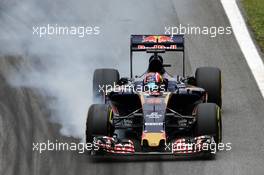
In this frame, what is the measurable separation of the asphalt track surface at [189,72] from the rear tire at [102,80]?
101 centimetres

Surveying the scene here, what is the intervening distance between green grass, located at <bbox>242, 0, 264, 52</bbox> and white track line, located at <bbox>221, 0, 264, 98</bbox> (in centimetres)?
20

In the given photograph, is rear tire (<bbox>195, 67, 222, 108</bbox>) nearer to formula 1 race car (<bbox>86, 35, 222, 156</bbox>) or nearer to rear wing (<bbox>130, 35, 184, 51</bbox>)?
formula 1 race car (<bbox>86, 35, 222, 156</bbox>)

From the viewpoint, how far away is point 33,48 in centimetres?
2678

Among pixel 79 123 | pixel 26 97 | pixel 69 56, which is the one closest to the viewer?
pixel 79 123

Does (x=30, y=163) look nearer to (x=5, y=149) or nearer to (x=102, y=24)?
(x=5, y=149)

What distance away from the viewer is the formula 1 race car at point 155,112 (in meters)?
18.5

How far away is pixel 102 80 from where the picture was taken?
21266 mm

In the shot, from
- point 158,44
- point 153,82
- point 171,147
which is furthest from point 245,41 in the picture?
point 171,147

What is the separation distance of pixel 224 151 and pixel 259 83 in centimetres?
494

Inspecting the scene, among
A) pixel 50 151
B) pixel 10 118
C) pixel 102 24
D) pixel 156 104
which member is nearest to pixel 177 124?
pixel 156 104

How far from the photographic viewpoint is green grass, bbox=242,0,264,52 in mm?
27109

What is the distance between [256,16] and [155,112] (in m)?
10.1

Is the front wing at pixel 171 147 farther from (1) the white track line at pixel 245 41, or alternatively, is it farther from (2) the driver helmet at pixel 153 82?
(1) the white track line at pixel 245 41

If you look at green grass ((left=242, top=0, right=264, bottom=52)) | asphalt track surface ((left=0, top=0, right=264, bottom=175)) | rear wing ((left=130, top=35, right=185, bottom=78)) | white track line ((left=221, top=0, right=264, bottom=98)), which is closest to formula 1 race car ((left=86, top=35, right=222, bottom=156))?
rear wing ((left=130, top=35, right=185, bottom=78))
